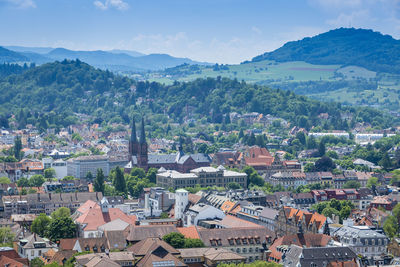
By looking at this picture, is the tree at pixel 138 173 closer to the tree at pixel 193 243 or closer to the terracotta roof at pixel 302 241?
the tree at pixel 193 243

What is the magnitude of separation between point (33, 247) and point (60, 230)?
7.63m

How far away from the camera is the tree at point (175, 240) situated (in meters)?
74.8

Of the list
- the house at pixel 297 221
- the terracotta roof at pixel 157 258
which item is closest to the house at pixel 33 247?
the terracotta roof at pixel 157 258

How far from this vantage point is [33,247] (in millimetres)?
76812

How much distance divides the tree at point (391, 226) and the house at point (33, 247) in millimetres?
36057

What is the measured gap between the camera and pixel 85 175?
148 meters

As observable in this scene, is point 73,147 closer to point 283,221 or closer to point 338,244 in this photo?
point 283,221

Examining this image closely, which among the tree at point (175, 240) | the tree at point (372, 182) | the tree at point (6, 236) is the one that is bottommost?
the tree at point (372, 182)

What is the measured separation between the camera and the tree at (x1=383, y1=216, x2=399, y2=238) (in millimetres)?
90325

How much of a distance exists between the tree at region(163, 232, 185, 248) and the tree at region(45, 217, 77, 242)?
13327mm

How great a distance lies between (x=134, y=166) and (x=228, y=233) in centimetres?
6730

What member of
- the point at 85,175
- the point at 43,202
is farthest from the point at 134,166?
the point at 43,202

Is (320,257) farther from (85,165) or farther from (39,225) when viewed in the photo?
(85,165)

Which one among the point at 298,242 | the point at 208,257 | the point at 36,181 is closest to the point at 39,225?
the point at 208,257
